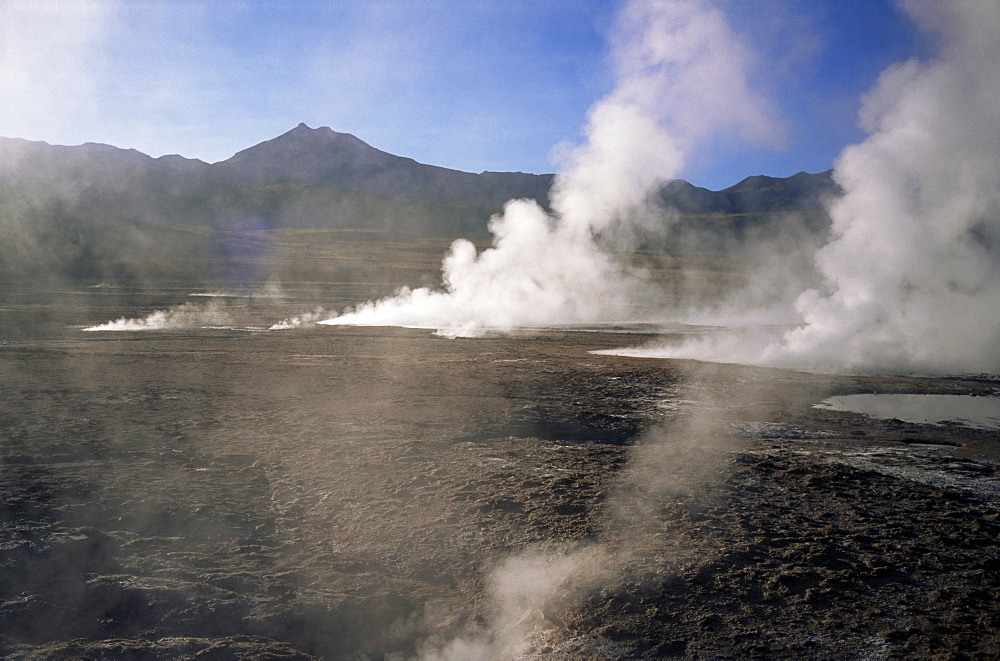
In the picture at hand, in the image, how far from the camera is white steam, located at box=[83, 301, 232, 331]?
25.7 metres

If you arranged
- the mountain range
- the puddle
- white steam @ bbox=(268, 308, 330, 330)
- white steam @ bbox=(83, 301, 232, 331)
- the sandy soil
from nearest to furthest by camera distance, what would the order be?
1. the sandy soil
2. the puddle
3. white steam @ bbox=(83, 301, 232, 331)
4. white steam @ bbox=(268, 308, 330, 330)
5. the mountain range

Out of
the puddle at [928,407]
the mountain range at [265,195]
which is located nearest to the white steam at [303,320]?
the puddle at [928,407]

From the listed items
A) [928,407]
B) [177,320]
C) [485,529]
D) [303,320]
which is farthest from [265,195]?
[485,529]

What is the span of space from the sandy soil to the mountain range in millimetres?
51766

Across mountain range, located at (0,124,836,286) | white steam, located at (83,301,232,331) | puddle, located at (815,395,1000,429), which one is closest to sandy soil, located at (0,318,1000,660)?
puddle, located at (815,395,1000,429)

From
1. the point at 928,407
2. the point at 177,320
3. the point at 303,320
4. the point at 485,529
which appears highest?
the point at 303,320

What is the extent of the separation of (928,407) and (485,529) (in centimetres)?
1083

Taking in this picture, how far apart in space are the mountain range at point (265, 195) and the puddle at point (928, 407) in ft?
180

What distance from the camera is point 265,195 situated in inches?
5059

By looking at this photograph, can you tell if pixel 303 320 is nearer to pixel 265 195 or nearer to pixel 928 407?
pixel 928 407

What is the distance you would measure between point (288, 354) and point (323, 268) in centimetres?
4917

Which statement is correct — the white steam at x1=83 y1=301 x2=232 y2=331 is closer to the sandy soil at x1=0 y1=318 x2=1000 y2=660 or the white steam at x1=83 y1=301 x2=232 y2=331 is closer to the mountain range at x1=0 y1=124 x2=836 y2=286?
the sandy soil at x1=0 y1=318 x2=1000 y2=660

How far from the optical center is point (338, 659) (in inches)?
185

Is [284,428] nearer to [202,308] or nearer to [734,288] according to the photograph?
[202,308]
